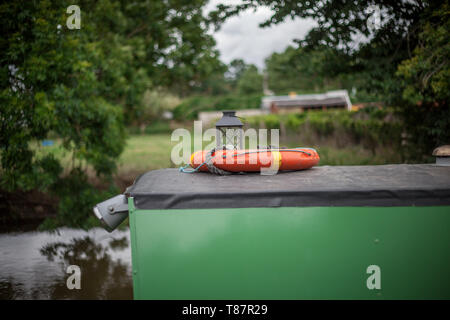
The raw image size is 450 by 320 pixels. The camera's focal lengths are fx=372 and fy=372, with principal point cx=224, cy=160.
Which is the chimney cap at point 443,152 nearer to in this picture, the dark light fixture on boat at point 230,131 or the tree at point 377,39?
the dark light fixture on boat at point 230,131

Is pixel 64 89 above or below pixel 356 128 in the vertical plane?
above

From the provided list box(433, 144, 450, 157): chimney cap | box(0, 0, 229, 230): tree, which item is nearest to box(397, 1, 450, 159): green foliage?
box(433, 144, 450, 157): chimney cap

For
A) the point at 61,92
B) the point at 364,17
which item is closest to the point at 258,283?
the point at 61,92

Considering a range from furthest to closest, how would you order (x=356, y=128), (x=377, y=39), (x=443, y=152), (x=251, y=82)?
(x=251, y=82)
(x=356, y=128)
(x=377, y=39)
(x=443, y=152)

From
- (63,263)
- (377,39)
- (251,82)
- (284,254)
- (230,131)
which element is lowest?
(63,263)

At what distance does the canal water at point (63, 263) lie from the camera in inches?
173

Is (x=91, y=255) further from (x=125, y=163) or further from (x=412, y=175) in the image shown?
(x=125, y=163)

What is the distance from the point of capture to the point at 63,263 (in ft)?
17.3

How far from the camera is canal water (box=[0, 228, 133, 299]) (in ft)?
14.5

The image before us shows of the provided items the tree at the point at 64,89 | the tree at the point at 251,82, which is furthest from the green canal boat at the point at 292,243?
the tree at the point at 251,82

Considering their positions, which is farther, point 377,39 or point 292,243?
point 377,39

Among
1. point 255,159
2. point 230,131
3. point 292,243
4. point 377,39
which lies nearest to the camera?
point 292,243

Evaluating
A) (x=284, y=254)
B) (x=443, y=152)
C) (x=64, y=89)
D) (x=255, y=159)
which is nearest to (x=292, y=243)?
(x=284, y=254)

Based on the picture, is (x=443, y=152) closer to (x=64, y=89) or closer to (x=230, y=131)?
(x=230, y=131)
